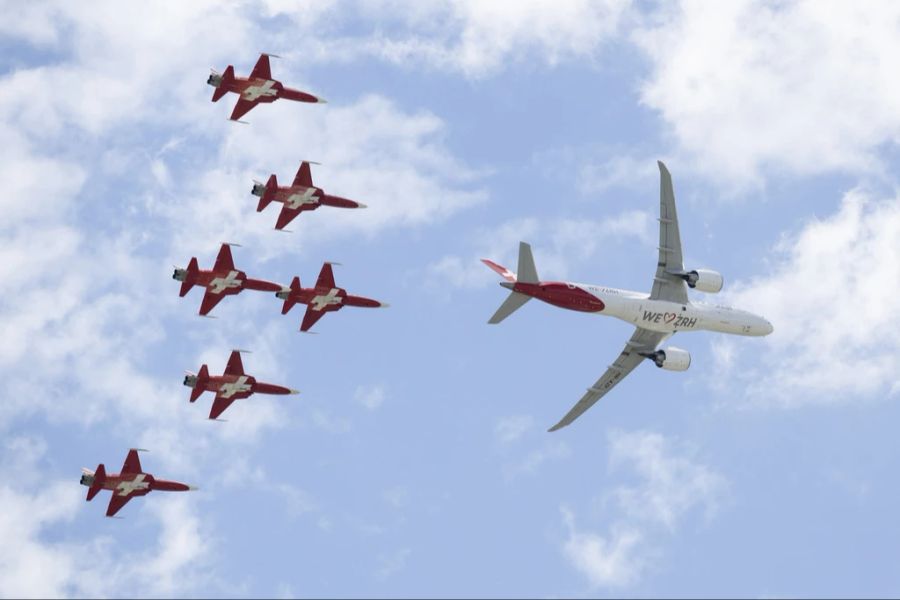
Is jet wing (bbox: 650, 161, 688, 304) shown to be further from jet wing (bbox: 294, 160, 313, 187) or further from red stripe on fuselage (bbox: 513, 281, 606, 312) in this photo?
jet wing (bbox: 294, 160, 313, 187)

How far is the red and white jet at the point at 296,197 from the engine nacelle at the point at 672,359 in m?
26.0

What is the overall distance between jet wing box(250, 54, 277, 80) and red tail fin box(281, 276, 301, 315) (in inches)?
606

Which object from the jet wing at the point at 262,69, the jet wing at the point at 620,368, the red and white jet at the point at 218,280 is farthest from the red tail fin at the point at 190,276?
the jet wing at the point at 620,368

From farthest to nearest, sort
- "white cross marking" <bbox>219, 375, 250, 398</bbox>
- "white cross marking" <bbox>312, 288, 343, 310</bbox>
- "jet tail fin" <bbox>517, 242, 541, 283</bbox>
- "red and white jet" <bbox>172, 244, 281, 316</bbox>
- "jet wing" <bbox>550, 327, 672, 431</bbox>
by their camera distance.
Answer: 1. "jet wing" <bbox>550, 327, 672, 431</bbox>
2. "white cross marking" <bbox>219, 375, 250, 398</bbox>
3. "white cross marking" <bbox>312, 288, 343, 310</bbox>
4. "red and white jet" <bbox>172, 244, 281, 316</bbox>
5. "jet tail fin" <bbox>517, 242, 541, 283</bbox>

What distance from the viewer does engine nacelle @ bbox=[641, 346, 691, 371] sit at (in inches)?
5753

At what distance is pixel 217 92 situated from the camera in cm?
13912

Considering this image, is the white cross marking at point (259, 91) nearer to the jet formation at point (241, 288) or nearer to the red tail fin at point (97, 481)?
the jet formation at point (241, 288)

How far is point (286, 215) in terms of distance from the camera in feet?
470

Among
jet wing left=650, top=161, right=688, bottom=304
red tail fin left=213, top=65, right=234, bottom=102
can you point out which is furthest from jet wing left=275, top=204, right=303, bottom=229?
jet wing left=650, top=161, right=688, bottom=304

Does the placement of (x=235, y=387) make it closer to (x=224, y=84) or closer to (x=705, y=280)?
(x=224, y=84)

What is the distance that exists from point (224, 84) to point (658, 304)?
119 ft

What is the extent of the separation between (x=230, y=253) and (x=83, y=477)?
2020 cm

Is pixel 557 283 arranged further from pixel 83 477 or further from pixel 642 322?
pixel 83 477

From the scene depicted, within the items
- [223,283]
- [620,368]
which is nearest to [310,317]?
[223,283]
